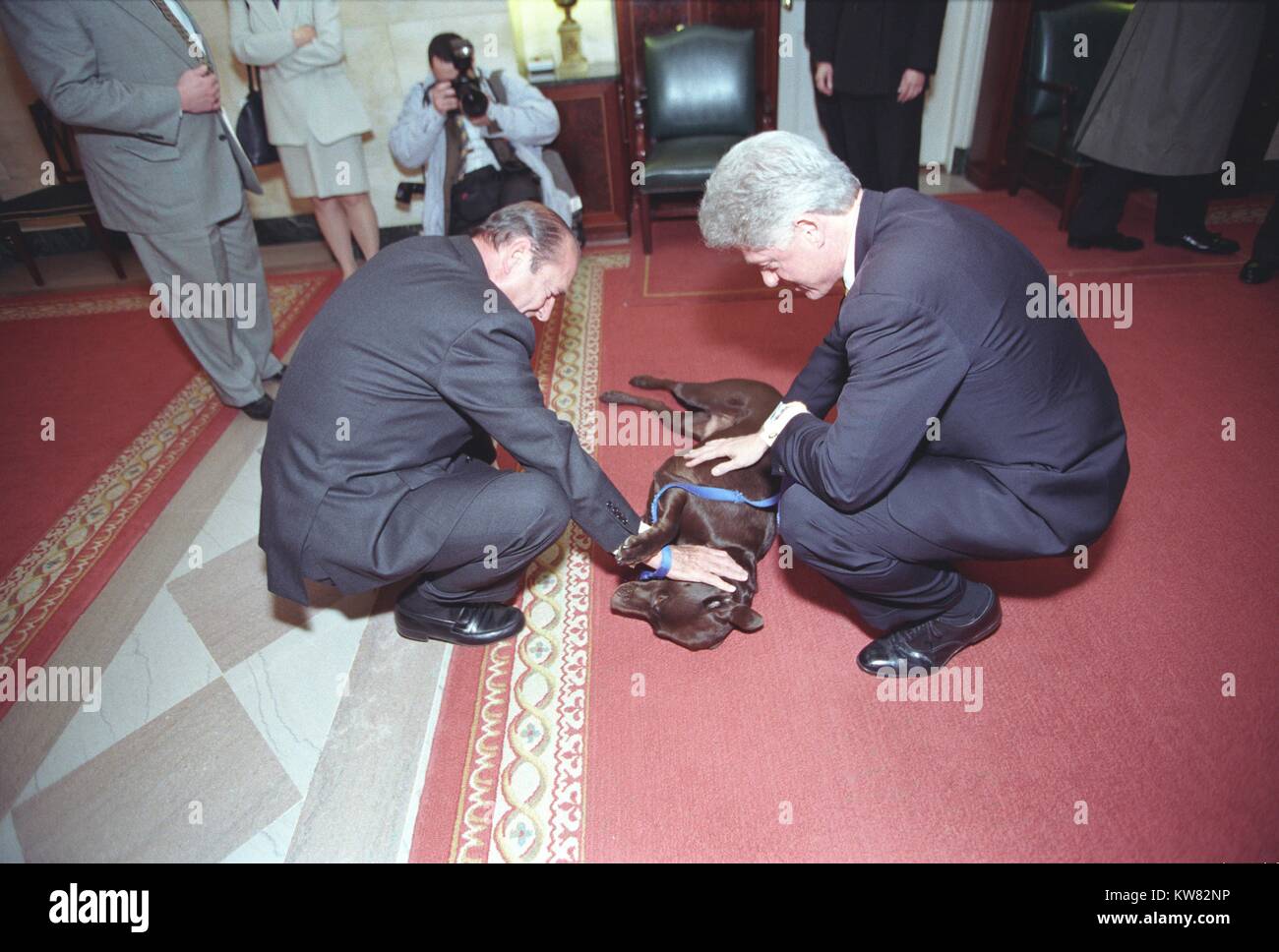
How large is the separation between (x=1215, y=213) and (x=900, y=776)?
438 centimetres

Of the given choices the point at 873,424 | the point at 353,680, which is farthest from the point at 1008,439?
the point at 353,680

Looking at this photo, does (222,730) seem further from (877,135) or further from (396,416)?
(877,135)

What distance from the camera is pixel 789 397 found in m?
2.08

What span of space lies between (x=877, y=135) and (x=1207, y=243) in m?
1.80

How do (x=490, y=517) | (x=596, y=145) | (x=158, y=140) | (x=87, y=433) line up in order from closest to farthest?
(x=490, y=517), (x=158, y=140), (x=87, y=433), (x=596, y=145)

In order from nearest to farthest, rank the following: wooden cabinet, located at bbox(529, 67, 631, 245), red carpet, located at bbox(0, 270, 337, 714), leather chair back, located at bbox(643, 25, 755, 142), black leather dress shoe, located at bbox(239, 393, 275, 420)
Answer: red carpet, located at bbox(0, 270, 337, 714) < black leather dress shoe, located at bbox(239, 393, 275, 420) < wooden cabinet, located at bbox(529, 67, 631, 245) < leather chair back, located at bbox(643, 25, 755, 142)

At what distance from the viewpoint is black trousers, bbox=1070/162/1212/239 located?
3.62 metres

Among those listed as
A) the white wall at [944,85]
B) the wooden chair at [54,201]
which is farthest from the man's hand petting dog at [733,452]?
the wooden chair at [54,201]

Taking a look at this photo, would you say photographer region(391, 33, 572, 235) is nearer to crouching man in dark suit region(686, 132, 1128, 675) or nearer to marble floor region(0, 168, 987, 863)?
marble floor region(0, 168, 987, 863)

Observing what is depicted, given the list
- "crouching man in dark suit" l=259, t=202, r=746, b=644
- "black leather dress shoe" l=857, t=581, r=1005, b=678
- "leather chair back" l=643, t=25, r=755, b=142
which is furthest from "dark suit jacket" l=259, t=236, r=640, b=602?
"leather chair back" l=643, t=25, r=755, b=142

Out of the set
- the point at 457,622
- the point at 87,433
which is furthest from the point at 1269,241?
the point at 87,433

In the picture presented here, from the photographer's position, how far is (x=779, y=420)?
1.73 m

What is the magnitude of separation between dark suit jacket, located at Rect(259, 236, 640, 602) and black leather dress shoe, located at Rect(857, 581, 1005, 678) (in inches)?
28.4

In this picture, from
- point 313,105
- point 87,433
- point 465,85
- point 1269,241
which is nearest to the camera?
point 87,433
